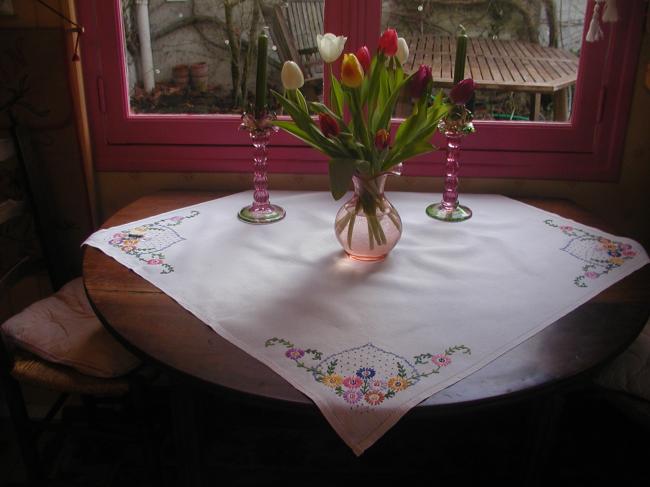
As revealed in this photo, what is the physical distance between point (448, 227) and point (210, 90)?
87 centimetres

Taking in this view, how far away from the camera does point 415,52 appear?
1.82 metres

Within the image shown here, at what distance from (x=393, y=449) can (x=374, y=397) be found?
1048mm

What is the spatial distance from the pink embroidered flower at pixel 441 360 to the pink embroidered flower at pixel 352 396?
15 cm

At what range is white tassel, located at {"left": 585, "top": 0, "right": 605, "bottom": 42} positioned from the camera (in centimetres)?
163

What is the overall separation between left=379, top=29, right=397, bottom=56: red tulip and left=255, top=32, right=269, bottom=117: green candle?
324 mm

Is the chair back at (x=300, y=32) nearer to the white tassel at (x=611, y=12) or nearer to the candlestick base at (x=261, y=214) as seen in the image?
the candlestick base at (x=261, y=214)

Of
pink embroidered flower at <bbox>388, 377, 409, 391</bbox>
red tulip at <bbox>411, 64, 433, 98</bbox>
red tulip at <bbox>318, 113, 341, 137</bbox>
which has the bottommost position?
pink embroidered flower at <bbox>388, 377, 409, 391</bbox>

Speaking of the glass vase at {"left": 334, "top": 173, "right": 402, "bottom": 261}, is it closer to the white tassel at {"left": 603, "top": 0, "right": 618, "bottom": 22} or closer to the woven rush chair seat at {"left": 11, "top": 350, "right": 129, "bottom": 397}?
the woven rush chair seat at {"left": 11, "top": 350, "right": 129, "bottom": 397}

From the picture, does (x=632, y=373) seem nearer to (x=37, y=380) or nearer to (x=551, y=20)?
(x=551, y=20)

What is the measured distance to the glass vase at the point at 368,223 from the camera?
4.16ft

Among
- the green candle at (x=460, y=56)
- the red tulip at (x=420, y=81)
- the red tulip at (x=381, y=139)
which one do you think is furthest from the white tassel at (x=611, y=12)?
the red tulip at (x=381, y=139)

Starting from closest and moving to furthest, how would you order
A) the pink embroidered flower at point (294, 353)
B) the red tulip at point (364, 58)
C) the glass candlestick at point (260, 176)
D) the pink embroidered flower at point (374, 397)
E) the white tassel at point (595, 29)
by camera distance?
the pink embroidered flower at point (374, 397)
the pink embroidered flower at point (294, 353)
the red tulip at point (364, 58)
the glass candlestick at point (260, 176)
the white tassel at point (595, 29)

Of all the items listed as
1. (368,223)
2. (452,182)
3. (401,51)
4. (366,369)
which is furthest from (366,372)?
(452,182)

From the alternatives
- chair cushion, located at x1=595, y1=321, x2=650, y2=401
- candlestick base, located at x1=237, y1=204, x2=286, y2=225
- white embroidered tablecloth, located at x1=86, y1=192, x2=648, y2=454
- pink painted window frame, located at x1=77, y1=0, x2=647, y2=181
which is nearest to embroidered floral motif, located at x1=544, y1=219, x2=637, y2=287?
white embroidered tablecloth, located at x1=86, y1=192, x2=648, y2=454
